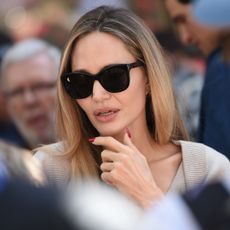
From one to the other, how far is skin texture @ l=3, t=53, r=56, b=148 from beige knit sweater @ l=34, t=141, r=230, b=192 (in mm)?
1880

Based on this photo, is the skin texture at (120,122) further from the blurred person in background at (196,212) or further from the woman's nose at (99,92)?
the blurred person in background at (196,212)

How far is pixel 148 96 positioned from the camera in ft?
11.2

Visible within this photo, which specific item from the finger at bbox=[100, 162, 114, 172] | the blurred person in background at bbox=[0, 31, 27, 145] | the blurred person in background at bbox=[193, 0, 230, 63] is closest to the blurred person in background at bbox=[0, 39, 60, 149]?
the blurred person in background at bbox=[0, 31, 27, 145]

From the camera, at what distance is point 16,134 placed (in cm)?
561

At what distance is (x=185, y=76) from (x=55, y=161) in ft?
10.1

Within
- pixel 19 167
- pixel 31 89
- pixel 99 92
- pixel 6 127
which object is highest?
pixel 19 167

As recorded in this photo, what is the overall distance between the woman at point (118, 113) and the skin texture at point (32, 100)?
5.95 ft

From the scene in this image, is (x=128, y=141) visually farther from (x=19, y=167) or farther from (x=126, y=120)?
(x=19, y=167)

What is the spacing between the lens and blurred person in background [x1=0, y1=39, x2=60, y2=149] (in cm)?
523

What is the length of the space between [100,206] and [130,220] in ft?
0.21

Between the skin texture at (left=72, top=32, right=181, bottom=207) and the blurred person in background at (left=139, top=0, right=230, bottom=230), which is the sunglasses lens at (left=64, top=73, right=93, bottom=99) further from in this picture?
the blurred person in background at (left=139, top=0, right=230, bottom=230)

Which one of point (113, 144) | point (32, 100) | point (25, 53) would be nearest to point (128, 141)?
point (113, 144)

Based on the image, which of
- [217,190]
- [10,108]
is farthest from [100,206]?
[10,108]

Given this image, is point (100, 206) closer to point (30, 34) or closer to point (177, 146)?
point (177, 146)
